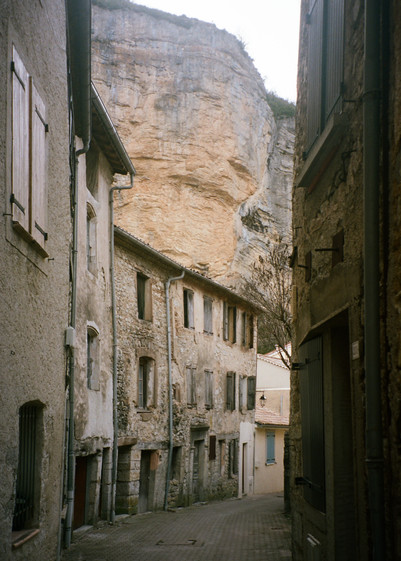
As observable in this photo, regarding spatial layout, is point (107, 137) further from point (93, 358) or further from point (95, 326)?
point (93, 358)

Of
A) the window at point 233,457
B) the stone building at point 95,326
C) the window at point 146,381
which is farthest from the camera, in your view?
the window at point 233,457

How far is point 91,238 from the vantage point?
14.5 metres

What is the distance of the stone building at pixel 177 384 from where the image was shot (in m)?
17.6

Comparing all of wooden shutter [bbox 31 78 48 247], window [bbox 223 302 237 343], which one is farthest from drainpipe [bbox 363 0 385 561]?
window [bbox 223 302 237 343]

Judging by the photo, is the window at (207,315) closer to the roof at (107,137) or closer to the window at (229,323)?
the window at (229,323)

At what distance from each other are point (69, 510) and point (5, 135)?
7609 millimetres

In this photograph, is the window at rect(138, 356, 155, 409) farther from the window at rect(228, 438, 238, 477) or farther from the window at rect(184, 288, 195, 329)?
the window at rect(228, 438, 238, 477)

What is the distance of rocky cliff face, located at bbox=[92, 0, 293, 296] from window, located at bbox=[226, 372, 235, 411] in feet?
33.2

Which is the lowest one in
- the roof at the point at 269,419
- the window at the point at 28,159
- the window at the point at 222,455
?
the window at the point at 222,455

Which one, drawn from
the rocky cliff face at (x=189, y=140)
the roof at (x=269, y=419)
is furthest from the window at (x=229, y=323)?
the rocky cliff face at (x=189, y=140)

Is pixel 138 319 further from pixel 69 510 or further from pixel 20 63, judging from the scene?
pixel 20 63

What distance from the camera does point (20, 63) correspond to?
20.5ft

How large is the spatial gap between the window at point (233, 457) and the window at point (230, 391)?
4.23ft

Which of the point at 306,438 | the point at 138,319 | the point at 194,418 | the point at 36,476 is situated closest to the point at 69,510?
the point at 36,476
